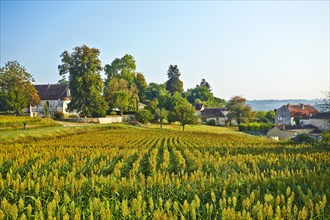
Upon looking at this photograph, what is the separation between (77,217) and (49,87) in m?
97.1

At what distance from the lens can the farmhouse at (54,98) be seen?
91.2 m

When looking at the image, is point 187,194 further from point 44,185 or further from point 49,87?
point 49,87

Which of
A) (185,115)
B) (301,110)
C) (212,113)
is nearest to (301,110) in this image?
(301,110)

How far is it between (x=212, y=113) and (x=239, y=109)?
45.3 ft

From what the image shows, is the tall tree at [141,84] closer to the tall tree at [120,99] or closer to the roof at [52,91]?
the roof at [52,91]

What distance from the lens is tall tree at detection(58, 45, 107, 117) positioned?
72.4 meters

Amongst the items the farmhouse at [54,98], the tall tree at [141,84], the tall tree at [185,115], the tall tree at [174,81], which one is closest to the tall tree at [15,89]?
the farmhouse at [54,98]

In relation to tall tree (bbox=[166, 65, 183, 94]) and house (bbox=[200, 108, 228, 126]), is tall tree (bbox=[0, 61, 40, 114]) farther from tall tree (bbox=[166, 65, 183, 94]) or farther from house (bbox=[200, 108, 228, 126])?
tall tree (bbox=[166, 65, 183, 94])

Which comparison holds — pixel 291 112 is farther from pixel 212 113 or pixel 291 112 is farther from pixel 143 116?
pixel 143 116

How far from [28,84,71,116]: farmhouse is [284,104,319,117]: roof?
6985 centimetres

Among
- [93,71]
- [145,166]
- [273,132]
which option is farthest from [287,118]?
[145,166]

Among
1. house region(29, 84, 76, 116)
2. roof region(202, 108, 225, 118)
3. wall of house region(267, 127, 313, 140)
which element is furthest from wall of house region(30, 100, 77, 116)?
wall of house region(267, 127, 313, 140)

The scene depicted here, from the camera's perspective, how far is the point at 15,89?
6938cm

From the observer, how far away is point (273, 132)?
3179 inches
